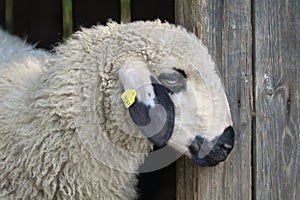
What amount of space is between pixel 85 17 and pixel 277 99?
3.01 m

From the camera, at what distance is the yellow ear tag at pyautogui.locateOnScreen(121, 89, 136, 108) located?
2527mm

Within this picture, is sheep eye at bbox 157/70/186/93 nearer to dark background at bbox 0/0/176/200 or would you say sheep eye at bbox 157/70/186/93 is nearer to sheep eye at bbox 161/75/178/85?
sheep eye at bbox 161/75/178/85

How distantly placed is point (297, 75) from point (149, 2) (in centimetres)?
257

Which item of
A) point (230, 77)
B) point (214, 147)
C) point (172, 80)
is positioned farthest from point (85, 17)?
point (214, 147)

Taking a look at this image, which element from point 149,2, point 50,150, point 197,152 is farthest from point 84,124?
point 149,2

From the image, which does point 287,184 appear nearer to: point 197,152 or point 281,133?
point 281,133

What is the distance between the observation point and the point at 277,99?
2941 mm

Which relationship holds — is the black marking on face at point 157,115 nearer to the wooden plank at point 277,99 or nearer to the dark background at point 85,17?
the wooden plank at point 277,99

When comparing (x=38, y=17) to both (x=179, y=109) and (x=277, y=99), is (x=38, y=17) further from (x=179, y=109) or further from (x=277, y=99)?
(x=179, y=109)

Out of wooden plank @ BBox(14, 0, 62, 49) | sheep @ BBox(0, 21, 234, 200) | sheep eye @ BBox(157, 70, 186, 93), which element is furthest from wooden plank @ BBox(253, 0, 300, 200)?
wooden plank @ BBox(14, 0, 62, 49)

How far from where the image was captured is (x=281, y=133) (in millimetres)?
2967

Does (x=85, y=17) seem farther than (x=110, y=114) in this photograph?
Yes

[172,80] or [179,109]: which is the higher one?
[172,80]

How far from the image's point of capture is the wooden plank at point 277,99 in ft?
9.59
